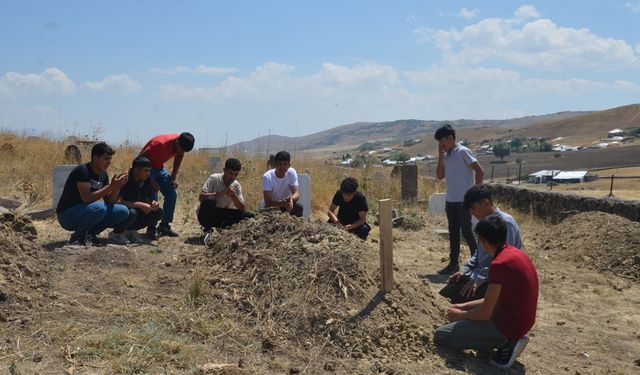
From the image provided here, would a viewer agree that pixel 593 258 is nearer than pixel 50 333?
No

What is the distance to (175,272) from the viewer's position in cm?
585

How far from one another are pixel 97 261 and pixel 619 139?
7386 centimetres

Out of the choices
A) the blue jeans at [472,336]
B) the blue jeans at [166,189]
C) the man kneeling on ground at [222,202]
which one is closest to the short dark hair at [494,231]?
the blue jeans at [472,336]

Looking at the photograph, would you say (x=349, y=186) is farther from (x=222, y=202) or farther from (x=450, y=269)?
(x=222, y=202)

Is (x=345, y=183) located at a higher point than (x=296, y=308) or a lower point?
higher

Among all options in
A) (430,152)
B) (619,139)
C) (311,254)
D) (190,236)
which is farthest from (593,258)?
(430,152)

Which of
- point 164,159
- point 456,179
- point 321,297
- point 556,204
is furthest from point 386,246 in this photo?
point 556,204

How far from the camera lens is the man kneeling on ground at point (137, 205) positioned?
6.94 metres

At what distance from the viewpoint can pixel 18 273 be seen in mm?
4895

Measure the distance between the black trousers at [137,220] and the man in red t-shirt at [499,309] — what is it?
3755 mm

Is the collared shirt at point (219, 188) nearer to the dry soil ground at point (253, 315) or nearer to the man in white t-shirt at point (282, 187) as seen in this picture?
the man in white t-shirt at point (282, 187)

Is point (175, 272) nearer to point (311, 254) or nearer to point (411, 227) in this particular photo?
point (311, 254)

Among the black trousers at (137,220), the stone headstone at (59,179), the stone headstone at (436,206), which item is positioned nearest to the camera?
the black trousers at (137,220)

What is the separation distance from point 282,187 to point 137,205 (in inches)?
65.5
